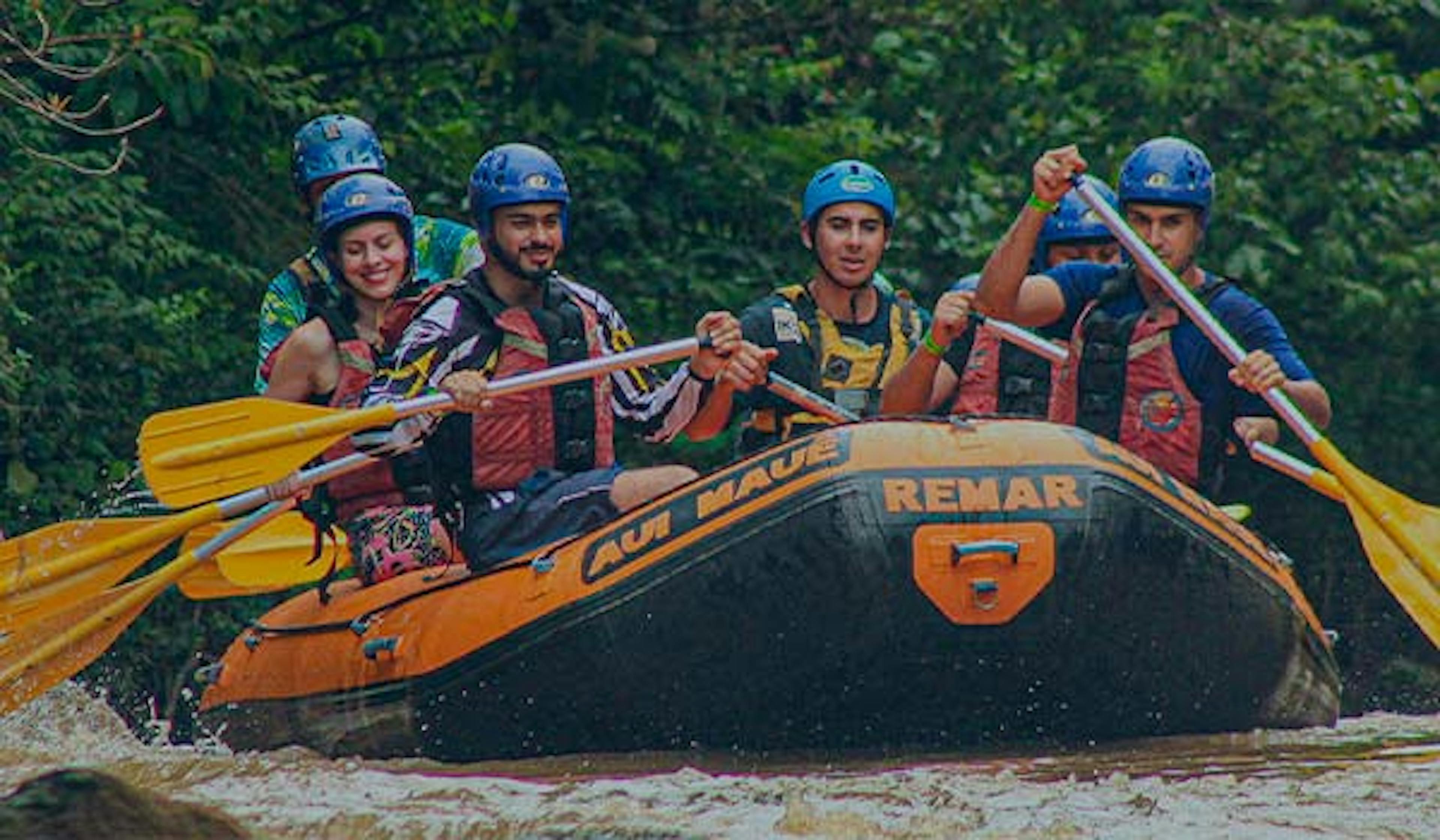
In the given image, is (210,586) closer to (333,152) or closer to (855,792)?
(333,152)

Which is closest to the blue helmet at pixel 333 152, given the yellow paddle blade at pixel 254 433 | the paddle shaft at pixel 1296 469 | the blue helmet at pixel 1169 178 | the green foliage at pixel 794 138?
the yellow paddle blade at pixel 254 433

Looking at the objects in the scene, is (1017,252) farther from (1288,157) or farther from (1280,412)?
(1288,157)

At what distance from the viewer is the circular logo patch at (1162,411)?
8.85 metres

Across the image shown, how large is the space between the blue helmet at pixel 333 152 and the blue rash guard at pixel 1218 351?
2.98m

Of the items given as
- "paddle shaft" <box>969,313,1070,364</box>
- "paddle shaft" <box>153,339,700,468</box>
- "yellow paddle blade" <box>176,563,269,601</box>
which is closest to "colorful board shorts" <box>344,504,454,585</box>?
"paddle shaft" <box>153,339,700,468</box>

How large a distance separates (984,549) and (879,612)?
320mm

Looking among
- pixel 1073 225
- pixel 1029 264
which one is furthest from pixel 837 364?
pixel 1073 225

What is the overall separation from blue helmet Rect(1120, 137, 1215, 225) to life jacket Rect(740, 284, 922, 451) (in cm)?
87

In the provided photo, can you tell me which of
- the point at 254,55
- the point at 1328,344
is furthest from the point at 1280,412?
the point at 1328,344

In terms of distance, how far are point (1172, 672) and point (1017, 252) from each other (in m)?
1.36

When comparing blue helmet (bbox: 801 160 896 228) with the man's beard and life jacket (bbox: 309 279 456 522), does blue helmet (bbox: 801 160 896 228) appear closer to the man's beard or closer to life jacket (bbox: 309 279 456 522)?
the man's beard

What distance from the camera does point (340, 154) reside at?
10383mm

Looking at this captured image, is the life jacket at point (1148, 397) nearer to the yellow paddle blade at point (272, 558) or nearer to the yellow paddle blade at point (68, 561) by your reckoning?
the yellow paddle blade at point (272, 558)

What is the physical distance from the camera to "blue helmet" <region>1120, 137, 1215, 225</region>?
899 centimetres
